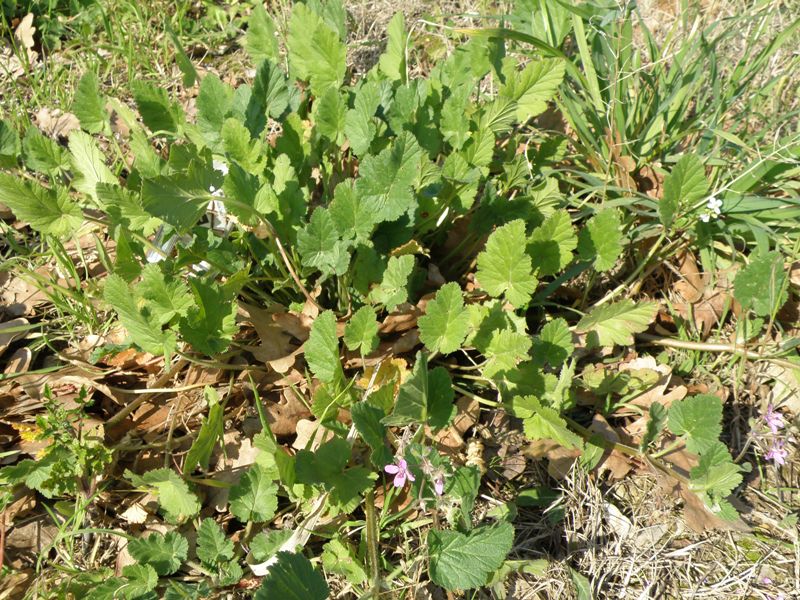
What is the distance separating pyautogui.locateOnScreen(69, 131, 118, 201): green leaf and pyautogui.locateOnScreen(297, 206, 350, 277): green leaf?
60 centimetres

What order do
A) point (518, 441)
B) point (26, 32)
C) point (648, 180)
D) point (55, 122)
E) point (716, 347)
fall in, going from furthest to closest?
1. point (26, 32)
2. point (55, 122)
3. point (648, 180)
4. point (716, 347)
5. point (518, 441)

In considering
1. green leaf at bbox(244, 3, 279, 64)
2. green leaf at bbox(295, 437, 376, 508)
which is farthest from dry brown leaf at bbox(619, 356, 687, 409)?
green leaf at bbox(244, 3, 279, 64)

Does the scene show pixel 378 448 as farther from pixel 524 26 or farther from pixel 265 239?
pixel 524 26

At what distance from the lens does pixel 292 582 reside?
1407mm

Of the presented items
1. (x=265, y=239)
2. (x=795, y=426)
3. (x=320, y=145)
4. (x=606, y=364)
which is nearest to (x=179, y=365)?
(x=265, y=239)

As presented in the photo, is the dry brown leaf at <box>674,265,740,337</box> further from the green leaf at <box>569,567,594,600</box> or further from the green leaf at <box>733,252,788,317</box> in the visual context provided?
the green leaf at <box>569,567,594,600</box>

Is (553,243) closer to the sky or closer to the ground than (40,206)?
closer to the ground

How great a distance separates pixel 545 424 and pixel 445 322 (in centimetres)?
34

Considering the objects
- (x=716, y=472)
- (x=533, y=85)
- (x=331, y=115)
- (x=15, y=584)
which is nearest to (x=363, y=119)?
(x=331, y=115)

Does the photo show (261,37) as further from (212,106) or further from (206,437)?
(206,437)

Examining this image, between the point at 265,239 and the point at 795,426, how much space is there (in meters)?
1.65

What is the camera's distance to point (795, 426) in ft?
6.80

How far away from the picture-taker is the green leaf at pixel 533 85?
1.89m

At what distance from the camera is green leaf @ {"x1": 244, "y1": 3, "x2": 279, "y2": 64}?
216 centimetres
